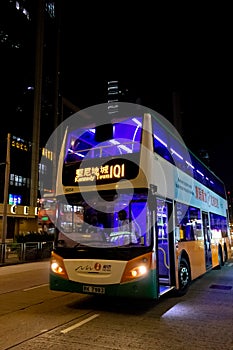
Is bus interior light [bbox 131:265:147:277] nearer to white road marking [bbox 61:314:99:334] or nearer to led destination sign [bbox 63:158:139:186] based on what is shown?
white road marking [bbox 61:314:99:334]

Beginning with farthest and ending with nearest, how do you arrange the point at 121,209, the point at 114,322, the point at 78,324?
the point at 121,209, the point at 114,322, the point at 78,324

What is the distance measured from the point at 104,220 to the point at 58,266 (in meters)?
1.42

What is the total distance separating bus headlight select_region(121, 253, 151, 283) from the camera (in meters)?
6.11

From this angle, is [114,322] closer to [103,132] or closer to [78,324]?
[78,324]

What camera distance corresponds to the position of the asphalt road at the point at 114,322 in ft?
15.6

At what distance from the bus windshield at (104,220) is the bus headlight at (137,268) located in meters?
0.30

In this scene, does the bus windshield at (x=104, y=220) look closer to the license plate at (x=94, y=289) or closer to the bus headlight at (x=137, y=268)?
the bus headlight at (x=137, y=268)

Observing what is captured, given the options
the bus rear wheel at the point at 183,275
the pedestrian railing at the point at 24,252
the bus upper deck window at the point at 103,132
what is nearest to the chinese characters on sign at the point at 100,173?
the bus upper deck window at the point at 103,132

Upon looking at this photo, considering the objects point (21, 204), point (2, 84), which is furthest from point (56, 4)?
point (21, 204)

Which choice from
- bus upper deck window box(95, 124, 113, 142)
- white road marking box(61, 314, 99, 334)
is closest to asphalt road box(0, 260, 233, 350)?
white road marking box(61, 314, 99, 334)

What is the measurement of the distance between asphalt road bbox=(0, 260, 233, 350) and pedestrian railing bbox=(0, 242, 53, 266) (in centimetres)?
1102

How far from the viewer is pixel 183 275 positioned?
26.5 ft

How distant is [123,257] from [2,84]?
152 ft

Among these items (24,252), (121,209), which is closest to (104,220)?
(121,209)
